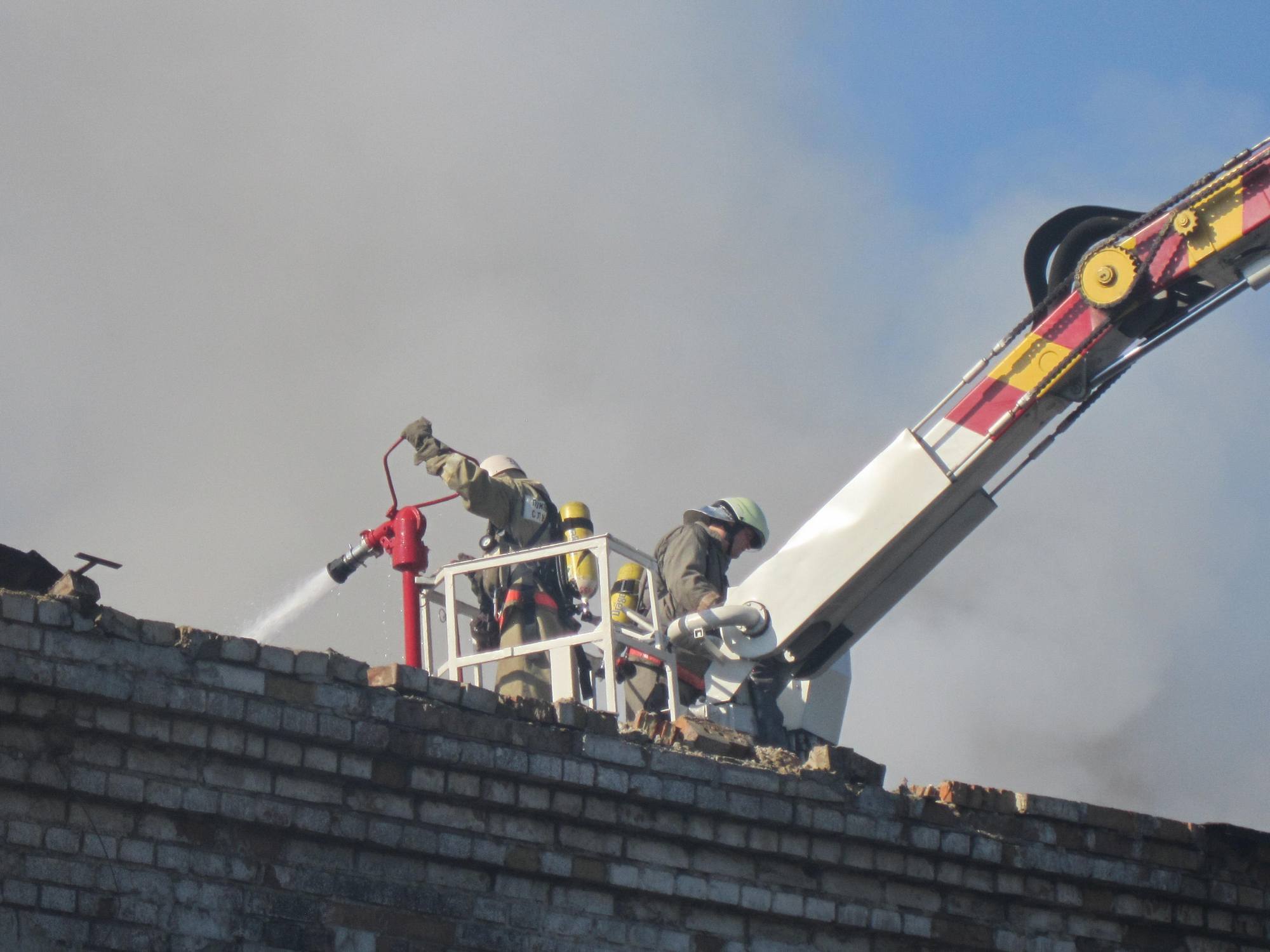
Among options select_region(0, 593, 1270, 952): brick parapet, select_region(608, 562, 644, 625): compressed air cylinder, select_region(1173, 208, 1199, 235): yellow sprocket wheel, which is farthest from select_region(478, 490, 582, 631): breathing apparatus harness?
select_region(1173, 208, 1199, 235): yellow sprocket wheel

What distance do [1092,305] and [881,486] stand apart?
138 cm

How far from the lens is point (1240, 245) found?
9078 millimetres

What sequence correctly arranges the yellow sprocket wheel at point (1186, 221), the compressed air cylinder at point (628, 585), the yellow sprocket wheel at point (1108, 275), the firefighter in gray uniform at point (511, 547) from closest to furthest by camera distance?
the yellow sprocket wheel at point (1186, 221) < the yellow sprocket wheel at point (1108, 275) < the compressed air cylinder at point (628, 585) < the firefighter in gray uniform at point (511, 547)

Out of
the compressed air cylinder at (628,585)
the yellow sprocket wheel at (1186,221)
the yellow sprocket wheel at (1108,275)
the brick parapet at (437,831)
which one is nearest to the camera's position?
the brick parapet at (437,831)

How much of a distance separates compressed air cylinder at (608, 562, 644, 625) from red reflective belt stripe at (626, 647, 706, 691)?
A: 0.20 metres

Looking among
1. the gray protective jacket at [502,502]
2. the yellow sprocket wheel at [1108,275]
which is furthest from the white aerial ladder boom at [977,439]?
the gray protective jacket at [502,502]

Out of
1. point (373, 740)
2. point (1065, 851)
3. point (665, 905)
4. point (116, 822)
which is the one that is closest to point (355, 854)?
point (373, 740)

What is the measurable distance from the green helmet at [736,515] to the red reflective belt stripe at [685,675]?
80cm

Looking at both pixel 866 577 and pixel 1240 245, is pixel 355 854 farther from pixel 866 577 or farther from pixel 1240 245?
pixel 1240 245

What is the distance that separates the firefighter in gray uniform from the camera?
32.2 ft

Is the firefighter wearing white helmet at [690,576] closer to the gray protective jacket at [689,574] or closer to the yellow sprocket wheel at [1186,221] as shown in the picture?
the gray protective jacket at [689,574]

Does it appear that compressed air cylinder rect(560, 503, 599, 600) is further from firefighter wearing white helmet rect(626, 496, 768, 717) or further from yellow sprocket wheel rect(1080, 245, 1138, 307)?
→ yellow sprocket wheel rect(1080, 245, 1138, 307)

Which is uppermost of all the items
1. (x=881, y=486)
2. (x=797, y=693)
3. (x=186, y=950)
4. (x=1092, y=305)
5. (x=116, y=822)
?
(x=1092, y=305)

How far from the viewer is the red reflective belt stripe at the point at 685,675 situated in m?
9.57
